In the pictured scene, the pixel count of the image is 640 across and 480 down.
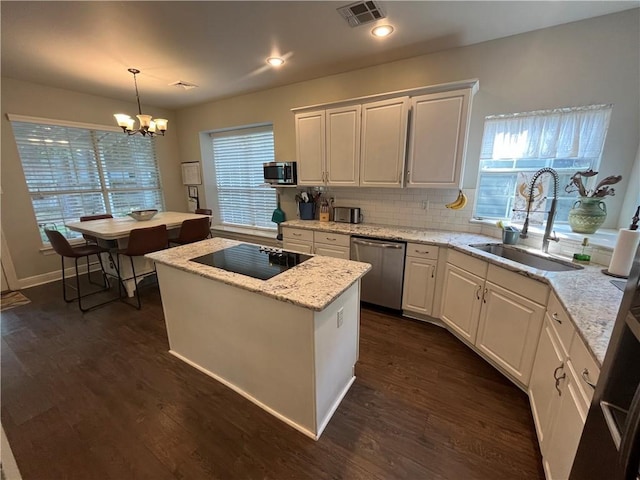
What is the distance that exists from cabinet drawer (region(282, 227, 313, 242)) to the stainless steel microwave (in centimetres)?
66

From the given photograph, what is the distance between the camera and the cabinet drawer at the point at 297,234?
3.23m

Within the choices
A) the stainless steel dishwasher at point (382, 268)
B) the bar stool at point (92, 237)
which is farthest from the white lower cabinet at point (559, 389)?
the bar stool at point (92, 237)

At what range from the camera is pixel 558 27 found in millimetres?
2166

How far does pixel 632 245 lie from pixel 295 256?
203 cm

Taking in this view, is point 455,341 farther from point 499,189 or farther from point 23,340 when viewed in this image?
point 23,340

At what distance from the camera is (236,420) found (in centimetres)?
165

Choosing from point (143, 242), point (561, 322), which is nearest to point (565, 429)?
point (561, 322)

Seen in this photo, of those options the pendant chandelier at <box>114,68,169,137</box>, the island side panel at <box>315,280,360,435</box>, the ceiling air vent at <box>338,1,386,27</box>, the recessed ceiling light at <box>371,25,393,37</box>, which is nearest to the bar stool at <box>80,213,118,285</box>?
the pendant chandelier at <box>114,68,169,137</box>

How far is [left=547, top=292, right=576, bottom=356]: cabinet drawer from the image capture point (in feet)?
3.94

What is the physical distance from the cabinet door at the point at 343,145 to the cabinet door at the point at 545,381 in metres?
2.18

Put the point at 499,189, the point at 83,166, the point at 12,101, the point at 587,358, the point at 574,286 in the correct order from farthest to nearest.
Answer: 1. the point at 83,166
2. the point at 12,101
3. the point at 499,189
4. the point at 574,286
5. the point at 587,358

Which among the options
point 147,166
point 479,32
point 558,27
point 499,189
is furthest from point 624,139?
point 147,166

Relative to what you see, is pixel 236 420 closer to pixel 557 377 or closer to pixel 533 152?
pixel 557 377

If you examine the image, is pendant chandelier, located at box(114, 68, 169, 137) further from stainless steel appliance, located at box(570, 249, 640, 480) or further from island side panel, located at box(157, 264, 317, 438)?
stainless steel appliance, located at box(570, 249, 640, 480)
